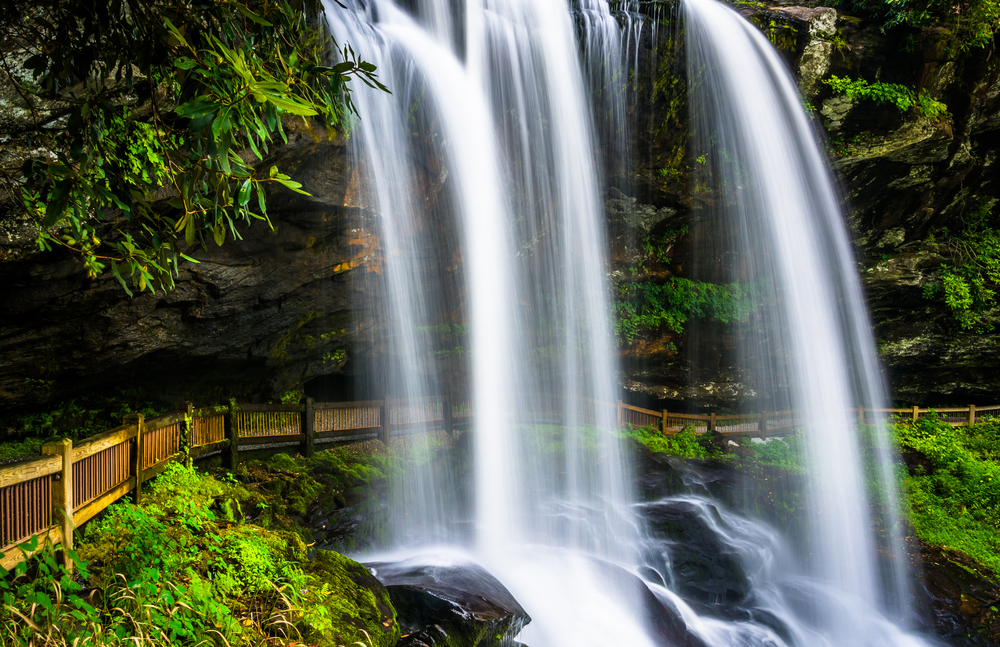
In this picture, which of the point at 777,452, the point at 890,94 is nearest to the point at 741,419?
the point at 777,452

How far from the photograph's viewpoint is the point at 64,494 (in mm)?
4340

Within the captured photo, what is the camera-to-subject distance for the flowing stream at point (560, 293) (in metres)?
8.62

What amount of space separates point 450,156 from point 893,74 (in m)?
9.92

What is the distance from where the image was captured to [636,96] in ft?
37.3

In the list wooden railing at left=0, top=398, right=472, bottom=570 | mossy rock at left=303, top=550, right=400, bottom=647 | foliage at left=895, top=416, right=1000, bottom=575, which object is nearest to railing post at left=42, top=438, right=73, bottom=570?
wooden railing at left=0, top=398, right=472, bottom=570

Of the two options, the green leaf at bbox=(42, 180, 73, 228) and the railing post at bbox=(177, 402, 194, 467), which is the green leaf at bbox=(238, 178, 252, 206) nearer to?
the green leaf at bbox=(42, 180, 73, 228)

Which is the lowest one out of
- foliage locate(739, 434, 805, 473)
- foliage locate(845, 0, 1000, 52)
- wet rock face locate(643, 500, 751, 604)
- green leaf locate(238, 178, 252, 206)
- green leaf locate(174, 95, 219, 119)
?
wet rock face locate(643, 500, 751, 604)

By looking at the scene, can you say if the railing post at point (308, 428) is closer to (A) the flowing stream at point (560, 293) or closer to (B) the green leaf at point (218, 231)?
(A) the flowing stream at point (560, 293)

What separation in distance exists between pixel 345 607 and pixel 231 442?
16.0 ft

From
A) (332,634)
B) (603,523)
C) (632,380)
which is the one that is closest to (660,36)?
(632,380)

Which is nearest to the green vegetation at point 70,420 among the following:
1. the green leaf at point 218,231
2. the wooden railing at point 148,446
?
the wooden railing at point 148,446

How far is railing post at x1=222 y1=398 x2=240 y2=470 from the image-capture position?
8594mm

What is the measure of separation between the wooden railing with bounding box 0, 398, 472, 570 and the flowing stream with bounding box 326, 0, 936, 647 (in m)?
0.69

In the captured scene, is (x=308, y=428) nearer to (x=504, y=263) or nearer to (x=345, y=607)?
(x=504, y=263)
